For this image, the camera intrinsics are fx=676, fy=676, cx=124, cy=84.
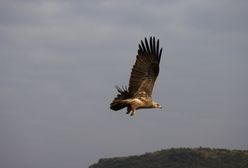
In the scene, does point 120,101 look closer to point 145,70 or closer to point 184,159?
point 145,70

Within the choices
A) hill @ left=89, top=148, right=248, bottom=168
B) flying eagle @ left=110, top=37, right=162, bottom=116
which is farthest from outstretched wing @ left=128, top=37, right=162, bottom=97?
hill @ left=89, top=148, right=248, bottom=168

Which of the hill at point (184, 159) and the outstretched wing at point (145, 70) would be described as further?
the hill at point (184, 159)

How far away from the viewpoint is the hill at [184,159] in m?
146

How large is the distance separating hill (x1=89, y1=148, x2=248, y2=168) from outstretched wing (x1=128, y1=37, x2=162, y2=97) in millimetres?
110334

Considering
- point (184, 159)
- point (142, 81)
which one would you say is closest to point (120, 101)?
point (142, 81)

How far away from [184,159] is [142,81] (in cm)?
13294

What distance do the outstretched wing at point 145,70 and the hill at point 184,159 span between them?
110 m

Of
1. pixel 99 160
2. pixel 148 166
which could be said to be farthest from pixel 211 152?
pixel 99 160

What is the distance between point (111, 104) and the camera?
88.8ft

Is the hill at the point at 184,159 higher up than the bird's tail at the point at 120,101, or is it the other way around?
the hill at the point at 184,159

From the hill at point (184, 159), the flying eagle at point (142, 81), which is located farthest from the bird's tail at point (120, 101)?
the hill at point (184, 159)

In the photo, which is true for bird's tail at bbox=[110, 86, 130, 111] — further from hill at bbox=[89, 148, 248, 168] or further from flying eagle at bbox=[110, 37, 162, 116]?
hill at bbox=[89, 148, 248, 168]

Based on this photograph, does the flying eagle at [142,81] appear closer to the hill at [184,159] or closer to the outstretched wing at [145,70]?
the outstretched wing at [145,70]

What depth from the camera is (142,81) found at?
27828 mm
